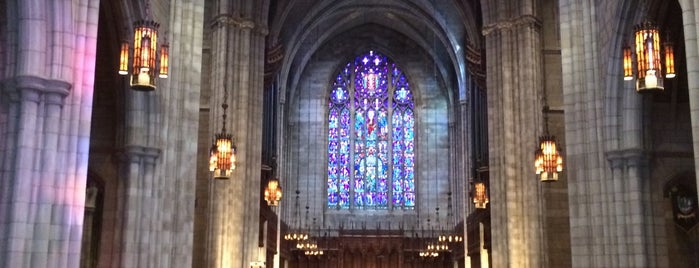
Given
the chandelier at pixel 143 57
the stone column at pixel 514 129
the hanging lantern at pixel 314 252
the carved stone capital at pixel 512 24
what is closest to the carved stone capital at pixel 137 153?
the chandelier at pixel 143 57

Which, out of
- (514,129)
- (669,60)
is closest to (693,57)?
(669,60)

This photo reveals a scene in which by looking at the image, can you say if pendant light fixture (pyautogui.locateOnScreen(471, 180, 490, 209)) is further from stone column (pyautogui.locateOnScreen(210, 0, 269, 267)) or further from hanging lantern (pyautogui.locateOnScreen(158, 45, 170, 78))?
hanging lantern (pyautogui.locateOnScreen(158, 45, 170, 78))

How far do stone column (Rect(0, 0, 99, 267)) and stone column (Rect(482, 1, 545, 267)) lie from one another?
64.0 feet

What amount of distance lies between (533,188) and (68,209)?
20.0 meters

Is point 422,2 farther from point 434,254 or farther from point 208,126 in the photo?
point 208,126

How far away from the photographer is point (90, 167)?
20109mm

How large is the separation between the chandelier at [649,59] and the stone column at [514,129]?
47.0ft

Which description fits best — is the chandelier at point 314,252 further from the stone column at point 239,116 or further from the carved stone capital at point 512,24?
the carved stone capital at point 512,24

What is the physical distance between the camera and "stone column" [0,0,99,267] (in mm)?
13836

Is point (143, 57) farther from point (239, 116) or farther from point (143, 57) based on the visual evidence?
point (239, 116)

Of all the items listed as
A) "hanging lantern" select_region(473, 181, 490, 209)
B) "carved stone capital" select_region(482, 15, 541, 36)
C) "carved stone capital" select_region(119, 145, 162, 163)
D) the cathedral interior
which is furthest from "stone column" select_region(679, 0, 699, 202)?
"hanging lantern" select_region(473, 181, 490, 209)

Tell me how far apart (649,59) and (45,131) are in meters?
11.3

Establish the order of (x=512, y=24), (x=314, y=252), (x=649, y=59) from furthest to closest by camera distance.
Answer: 1. (x=314, y=252)
2. (x=512, y=24)
3. (x=649, y=59)

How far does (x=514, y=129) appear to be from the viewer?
105 ft
